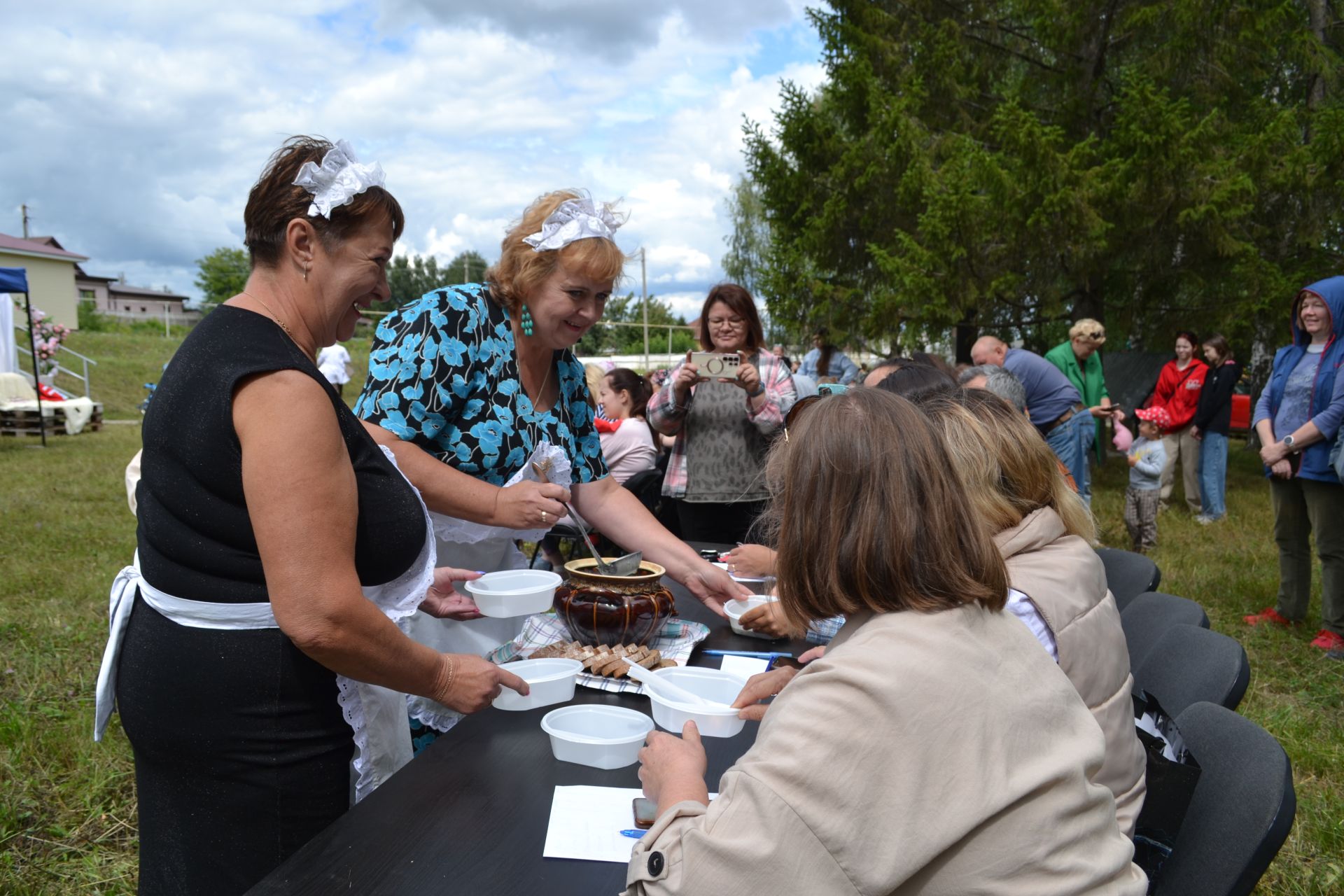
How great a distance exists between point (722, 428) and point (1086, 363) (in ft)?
14.6

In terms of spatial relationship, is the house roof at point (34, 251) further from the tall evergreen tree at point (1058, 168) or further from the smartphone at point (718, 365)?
the smartphone at point (718, 365)

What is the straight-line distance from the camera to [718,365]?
3730 mm

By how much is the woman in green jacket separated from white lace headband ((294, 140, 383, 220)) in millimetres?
6439

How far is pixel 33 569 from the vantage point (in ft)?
17.1

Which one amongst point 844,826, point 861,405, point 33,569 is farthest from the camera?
point 33,569

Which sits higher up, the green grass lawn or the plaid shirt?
the plaid shirt

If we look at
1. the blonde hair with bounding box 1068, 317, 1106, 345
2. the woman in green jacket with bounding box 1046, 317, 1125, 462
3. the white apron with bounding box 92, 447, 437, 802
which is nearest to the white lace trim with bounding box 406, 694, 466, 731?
the white apron with bounding box 92, 447, 437, 802

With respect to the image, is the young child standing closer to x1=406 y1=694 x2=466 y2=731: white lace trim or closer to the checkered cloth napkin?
the checkered cloth napkin

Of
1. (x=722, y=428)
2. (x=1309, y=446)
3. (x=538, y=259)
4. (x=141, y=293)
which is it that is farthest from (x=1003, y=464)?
(x=141, y=293)

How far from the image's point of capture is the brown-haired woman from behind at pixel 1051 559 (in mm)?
1339

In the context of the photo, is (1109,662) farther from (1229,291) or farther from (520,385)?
(1229,291)

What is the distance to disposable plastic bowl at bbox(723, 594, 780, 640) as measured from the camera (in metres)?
2.08

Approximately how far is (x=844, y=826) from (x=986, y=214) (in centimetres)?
911

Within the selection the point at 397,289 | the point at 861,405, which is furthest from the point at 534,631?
the point at 397,289
